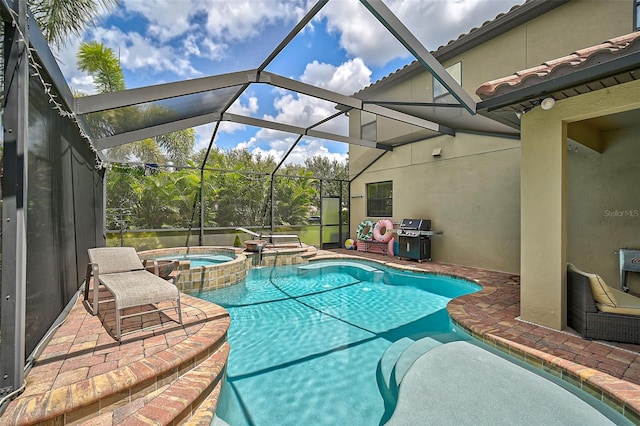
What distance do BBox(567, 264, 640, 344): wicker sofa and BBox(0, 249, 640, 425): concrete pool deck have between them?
129mm

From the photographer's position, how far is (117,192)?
11.1 metres

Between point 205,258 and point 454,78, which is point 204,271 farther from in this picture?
point 454,78

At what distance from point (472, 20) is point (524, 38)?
159 centimetres

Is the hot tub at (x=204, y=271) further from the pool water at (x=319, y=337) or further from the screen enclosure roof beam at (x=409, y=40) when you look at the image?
the screen enclosure roof beam at (x=409, y=40)

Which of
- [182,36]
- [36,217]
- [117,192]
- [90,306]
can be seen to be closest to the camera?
[36,217]

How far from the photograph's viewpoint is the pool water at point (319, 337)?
316 cm

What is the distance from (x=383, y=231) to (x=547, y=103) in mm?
8621

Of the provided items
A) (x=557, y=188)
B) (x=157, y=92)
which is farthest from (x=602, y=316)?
(x=157, y=92)

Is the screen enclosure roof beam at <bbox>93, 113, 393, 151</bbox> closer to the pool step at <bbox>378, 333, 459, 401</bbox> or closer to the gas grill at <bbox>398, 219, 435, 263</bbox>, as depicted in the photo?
Answer: the gas grill at <bbox>398, 219, 435, 263</bbox>

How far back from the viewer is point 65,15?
9.81 m

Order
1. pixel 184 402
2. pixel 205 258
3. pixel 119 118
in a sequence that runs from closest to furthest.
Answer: pixel 184 402, pixel 119 118, pixel 205 258

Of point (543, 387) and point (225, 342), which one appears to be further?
point (225, 342)

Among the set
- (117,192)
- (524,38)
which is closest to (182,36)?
(117,192)

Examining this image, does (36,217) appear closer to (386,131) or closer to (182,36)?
(182,36)
